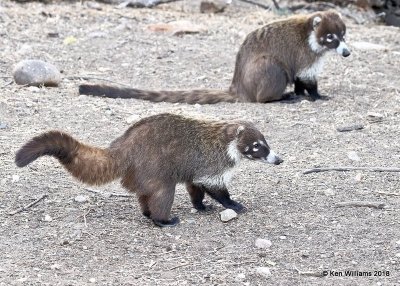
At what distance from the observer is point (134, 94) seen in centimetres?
968

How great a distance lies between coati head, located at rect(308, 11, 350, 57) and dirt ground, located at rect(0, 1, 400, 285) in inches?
23.4

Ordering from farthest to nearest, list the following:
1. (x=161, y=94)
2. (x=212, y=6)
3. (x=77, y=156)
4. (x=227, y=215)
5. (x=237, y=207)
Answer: (x=212, y=6) → (x=161, y=94) → (x=237, y=207) → (x=227, y=215) → (x=77, y=156)

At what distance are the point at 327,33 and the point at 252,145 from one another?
3744 mm

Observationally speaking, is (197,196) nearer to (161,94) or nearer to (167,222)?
(167,222)

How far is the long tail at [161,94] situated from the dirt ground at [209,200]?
0.32ft

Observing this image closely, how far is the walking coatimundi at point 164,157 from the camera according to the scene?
6.41 metres

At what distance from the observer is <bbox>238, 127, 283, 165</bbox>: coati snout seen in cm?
693

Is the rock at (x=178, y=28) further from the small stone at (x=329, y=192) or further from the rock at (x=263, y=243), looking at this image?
the rock at (x=263, y=243)

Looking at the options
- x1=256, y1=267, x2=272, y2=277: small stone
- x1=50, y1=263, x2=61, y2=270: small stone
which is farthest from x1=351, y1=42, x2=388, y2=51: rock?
x1=50, y1=263, x2=61, y2=270: small stone

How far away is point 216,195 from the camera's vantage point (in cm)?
683

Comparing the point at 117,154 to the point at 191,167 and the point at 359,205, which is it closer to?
the point at 191,167

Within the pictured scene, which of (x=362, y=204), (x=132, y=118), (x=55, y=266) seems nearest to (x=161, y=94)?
(x=132, y=118)

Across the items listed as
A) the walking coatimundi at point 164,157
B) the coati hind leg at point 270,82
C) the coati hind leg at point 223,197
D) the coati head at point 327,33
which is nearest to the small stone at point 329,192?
the walking coatimundi at point 164,157

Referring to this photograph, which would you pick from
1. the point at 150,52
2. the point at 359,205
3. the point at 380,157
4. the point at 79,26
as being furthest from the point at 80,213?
the point at 79,26
